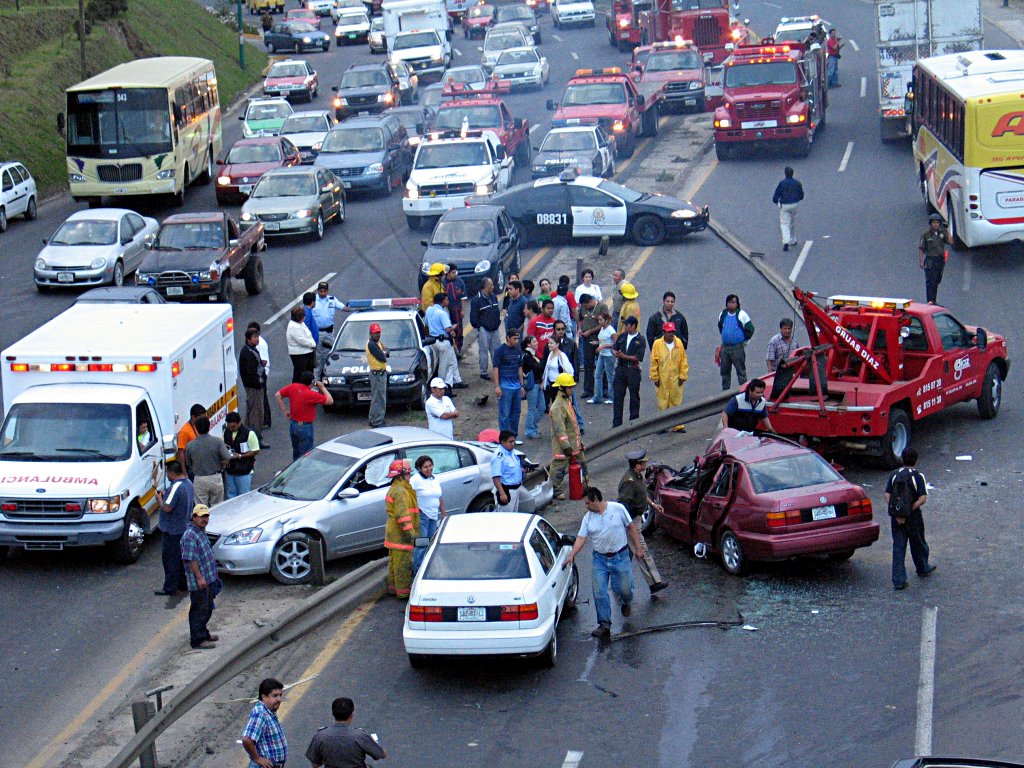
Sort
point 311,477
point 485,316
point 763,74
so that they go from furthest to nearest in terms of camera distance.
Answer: point 763,74 → point 485,316 → point 311,477

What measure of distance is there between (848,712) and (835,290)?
1557cm

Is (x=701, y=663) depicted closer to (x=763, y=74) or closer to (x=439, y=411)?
(x=439, y=411)

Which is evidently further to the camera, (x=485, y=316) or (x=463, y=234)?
(x=463, y=234)

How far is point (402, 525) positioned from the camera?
14625 millimetres

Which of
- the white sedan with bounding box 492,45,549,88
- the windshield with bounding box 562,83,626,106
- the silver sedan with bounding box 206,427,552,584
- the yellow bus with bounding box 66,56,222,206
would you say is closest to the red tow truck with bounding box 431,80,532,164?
the windshield with bounding box 562,83,626,106

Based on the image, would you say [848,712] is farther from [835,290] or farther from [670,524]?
[835,290]

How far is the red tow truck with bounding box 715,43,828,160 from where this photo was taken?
37.2 metres

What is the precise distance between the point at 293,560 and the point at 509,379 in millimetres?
5177

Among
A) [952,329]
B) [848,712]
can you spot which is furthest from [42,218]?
[848,712]

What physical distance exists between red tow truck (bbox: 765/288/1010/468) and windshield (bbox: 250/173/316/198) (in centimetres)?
1633

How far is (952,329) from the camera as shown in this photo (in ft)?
64.3

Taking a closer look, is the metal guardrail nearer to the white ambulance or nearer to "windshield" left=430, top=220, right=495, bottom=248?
the white ambulance

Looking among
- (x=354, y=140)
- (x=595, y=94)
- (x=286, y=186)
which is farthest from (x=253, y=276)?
(x=595, y=94)

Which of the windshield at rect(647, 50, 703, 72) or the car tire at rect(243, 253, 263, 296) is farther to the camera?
the windshield at rect(647, 50, 703, 72)
